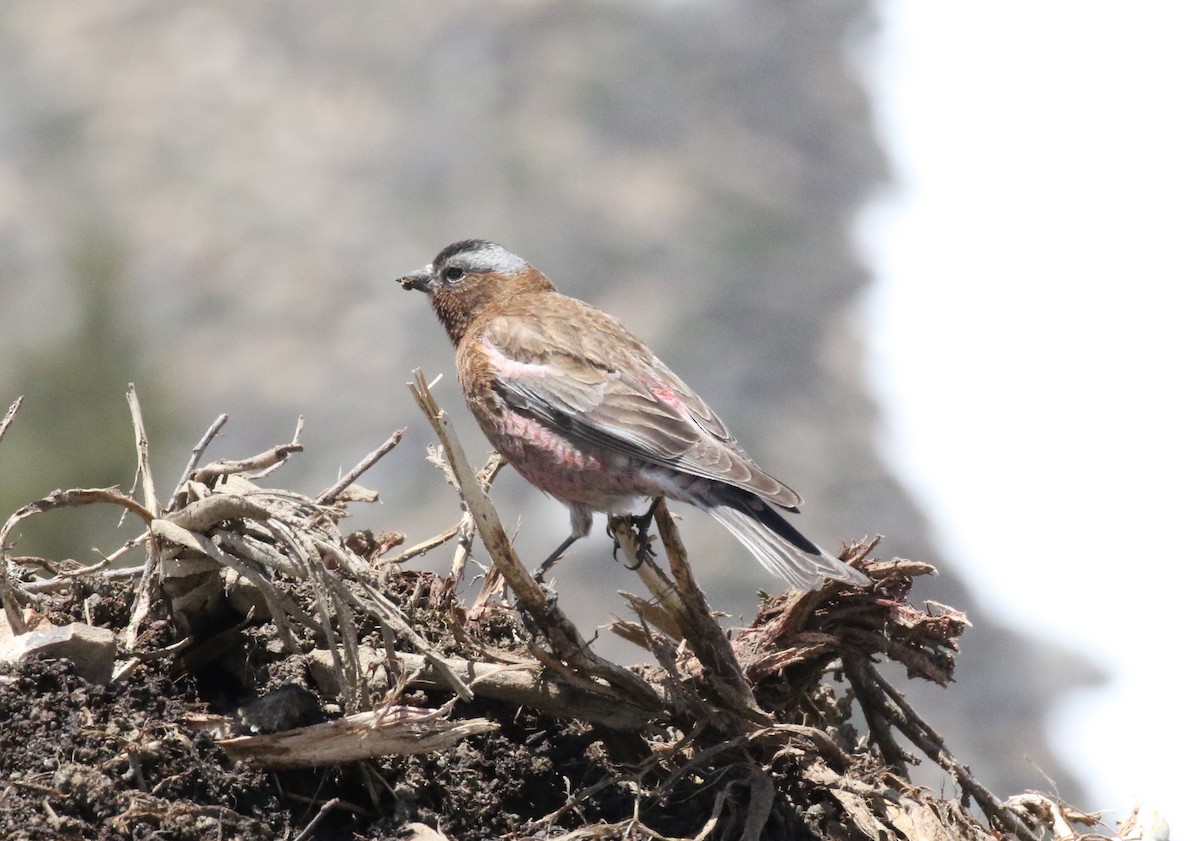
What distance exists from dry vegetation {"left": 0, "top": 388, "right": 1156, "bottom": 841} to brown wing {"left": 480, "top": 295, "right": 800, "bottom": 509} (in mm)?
441

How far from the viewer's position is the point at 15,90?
2305 cm

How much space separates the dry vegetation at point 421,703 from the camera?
317cm

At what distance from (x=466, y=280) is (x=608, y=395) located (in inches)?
49.1

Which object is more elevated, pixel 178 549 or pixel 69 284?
pixel 69 284

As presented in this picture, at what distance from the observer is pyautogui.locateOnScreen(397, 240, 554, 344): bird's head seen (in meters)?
5.75

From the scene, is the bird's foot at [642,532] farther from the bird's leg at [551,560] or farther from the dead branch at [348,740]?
the dead branch at [348,740]

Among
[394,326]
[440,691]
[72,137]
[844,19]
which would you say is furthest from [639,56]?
[440,691]

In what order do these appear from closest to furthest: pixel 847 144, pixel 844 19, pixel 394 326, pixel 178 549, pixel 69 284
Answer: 1. pixel 178 549
2. pixel 69 284
3. pixel 394 326
4. pixel 847 144
5. pixel 844 19

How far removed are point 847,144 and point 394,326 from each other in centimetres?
1130

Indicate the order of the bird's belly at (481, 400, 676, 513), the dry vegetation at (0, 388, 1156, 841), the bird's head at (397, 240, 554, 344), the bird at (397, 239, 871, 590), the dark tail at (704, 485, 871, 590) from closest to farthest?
the dry vegetation at (0, 388, 1156, 841)
the dark tail at (704, 485, 871, 590)
the bird at (397, 239, 871, 590)
the bird's belly at (481, 400, 676, 513)
the bird's head at (397, 240, 554, 344)

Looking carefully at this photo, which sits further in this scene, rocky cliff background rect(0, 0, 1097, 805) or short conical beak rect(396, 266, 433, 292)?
rocky cliff background rect(0, 0, 1097, 805)

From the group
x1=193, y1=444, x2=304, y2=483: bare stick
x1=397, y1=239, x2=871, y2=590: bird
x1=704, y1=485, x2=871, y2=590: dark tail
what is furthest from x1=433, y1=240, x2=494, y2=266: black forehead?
x1=193, y1=444, x2=304, y2=483: bare stick

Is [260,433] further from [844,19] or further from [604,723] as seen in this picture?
[844,19]

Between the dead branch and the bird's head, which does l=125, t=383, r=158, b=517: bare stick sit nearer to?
the dead branch
